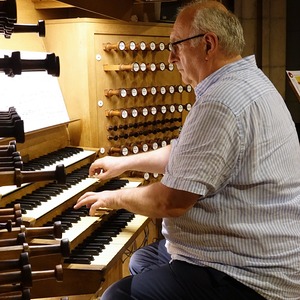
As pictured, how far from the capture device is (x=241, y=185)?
6.15 feet

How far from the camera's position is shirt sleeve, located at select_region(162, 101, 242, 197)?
5.88 feet

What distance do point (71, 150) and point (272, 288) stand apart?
65.8 inches

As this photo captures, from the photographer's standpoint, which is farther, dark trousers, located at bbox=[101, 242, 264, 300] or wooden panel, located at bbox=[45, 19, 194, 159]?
wooden panel, located at bbox=[45, 19, 194, 159]

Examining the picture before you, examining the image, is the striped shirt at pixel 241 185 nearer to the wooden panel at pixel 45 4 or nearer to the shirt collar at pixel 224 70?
the shirt collar at pixel 224 70

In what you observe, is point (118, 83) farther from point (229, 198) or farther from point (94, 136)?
point (229, 198)

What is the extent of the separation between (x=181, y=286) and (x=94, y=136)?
169cm

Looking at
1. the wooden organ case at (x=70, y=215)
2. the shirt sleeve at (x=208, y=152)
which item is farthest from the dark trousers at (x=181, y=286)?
the shirt sleeve at (x=208, y=152)

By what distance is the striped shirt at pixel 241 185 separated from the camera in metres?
1.81

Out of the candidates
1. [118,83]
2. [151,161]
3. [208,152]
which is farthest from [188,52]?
[118,83]

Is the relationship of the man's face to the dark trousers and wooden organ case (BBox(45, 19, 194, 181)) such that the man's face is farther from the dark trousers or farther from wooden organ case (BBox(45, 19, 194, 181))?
wooden organ case (BBox(45, 19, 194, 181))

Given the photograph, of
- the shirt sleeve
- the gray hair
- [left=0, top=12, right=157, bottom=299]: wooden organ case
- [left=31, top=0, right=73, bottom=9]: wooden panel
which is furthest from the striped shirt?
[left=31, top=0, right=73, bottom=9]: wooden panel

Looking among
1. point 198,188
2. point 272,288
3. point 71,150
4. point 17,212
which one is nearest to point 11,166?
point 17,212

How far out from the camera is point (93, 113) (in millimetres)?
3467

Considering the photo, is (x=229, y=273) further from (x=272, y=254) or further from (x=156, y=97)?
(x=156, y=97)
